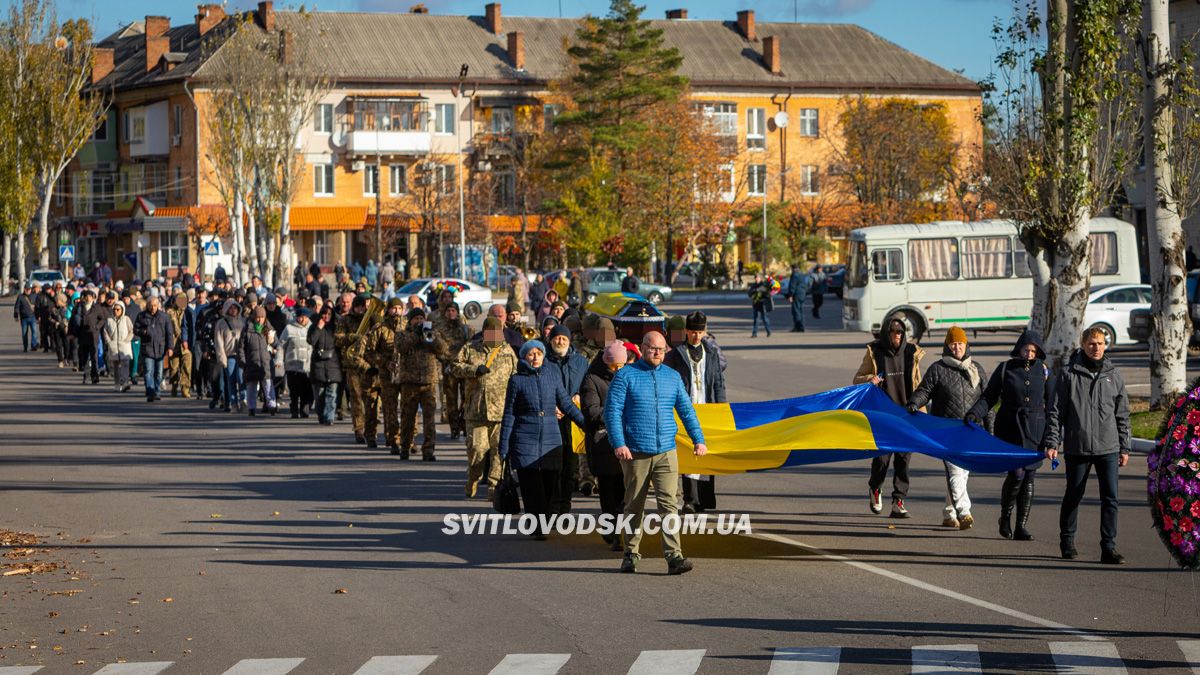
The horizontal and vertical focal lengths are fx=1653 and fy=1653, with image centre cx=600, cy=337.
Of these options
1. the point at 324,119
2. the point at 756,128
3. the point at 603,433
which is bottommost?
the point at 603,433

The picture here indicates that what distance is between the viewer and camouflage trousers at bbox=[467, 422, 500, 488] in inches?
609

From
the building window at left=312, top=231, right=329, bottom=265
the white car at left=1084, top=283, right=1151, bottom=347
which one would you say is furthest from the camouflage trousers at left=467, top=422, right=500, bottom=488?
the building window at left=312, top=231, right=329, bottom=265

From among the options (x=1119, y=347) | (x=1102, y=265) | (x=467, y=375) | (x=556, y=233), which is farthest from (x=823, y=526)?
(x=556, y=233)

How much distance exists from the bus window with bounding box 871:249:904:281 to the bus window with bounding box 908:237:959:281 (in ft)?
0.95

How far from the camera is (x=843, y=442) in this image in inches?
531

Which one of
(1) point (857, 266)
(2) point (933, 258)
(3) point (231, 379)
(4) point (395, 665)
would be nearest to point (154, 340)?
(3) point (231, 379)

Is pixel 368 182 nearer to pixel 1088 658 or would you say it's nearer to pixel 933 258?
pixel 933 258

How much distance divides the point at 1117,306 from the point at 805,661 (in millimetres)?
30486

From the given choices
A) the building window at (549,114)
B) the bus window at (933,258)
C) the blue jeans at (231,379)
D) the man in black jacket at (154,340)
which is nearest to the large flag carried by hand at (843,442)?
the blue jeans at (231,379)

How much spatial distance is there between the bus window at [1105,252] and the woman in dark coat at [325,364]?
25870 millimetres

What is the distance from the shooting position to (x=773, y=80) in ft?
317

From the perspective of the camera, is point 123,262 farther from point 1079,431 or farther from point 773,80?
point 1079,431

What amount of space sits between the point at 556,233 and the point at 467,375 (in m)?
70.3

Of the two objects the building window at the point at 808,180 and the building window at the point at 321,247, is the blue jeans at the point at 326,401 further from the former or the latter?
the building window at the point at 808,180
